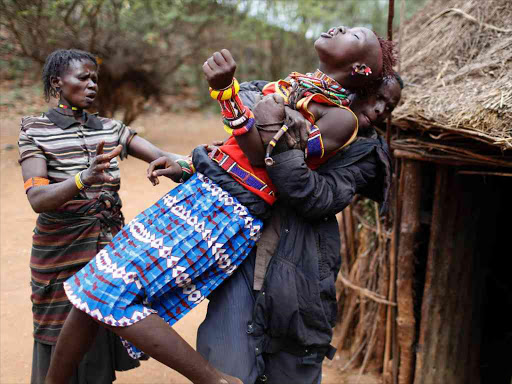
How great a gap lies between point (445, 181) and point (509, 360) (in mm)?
2710

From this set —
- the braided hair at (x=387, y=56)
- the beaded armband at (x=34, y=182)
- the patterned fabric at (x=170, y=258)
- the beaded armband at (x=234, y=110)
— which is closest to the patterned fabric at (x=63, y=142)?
the beaded armband at (x=34, y=182)

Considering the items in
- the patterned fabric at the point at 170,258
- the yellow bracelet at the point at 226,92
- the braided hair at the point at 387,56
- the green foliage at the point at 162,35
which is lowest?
the patterned fabric at the point at 170,258

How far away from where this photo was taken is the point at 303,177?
6.01ft

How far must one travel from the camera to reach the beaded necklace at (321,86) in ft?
6.33

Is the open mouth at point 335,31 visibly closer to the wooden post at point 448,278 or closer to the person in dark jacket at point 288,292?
the person in dark jacket at point 288,292

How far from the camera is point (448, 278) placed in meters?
3.69

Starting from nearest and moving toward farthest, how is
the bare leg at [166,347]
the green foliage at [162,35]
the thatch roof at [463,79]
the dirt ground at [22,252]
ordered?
the bare leg at [166,347] < the thatch roof at [463,79] < the dirt ground at [22,252] < the green foliage at [162,35]

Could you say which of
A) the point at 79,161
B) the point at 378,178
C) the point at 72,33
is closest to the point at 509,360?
the point at 378,178

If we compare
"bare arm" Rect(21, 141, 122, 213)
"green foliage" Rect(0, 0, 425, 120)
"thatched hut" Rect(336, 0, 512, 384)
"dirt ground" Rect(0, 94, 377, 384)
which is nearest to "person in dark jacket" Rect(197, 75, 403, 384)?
"bare arm" Rect(21, 141, 122, 213)

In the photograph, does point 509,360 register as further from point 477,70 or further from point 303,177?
point 303,177

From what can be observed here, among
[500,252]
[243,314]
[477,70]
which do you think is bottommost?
[500,252]

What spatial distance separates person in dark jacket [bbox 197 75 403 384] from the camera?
2012 millimetres

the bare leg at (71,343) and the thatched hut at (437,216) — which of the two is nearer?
the bare leg at (71,343)

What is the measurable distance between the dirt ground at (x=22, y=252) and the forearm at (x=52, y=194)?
1918 millimetres
